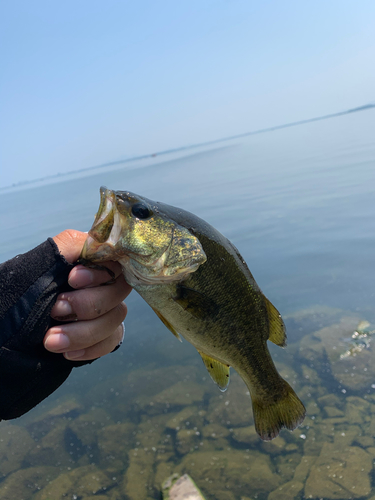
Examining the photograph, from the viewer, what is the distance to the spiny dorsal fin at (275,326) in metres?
2.54

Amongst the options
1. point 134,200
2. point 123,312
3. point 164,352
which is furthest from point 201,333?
point 164,352

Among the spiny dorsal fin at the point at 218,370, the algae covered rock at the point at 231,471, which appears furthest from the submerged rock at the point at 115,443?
the spiny dorsal fin at the point at 218,370

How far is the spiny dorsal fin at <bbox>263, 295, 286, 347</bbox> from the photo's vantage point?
2535mm

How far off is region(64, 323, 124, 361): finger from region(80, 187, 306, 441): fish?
0.52 m

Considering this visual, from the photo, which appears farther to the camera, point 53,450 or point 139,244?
point 53,450

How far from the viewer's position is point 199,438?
18.8 feet

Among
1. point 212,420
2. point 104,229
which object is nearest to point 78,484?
point 212,420

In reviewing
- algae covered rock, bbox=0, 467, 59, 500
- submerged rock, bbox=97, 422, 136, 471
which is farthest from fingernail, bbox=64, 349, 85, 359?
algae covered rock, bbox=0, 467, 59, 500

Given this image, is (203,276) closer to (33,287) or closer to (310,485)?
(33,287)

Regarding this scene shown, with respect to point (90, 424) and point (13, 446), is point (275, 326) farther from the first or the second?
point (13, 446)

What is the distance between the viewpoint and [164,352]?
784 cm

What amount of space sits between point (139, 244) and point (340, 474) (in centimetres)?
461

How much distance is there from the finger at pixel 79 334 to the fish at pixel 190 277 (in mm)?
350

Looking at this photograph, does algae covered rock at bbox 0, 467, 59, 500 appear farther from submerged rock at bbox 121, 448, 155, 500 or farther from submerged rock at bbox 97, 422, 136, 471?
submerged rock at bbox 121, 448, 155, 500
